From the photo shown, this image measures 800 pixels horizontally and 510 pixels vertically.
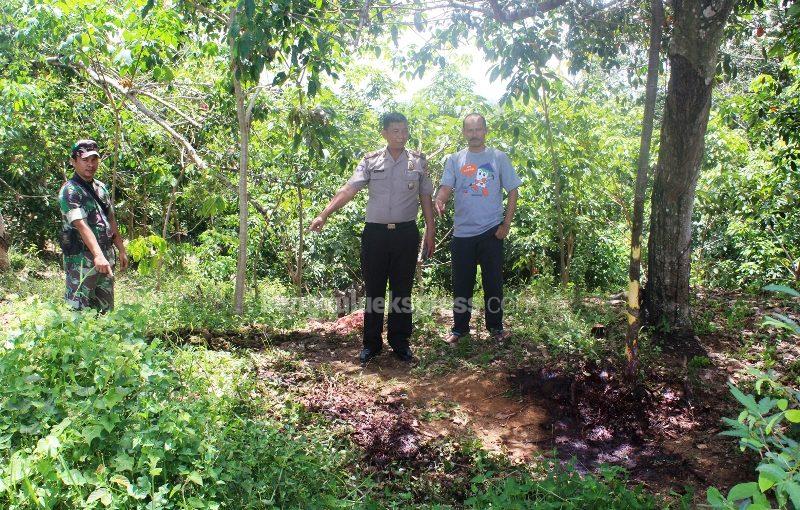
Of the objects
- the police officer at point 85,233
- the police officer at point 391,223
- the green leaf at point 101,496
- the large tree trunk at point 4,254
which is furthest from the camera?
the large tree trunk at point 4,254

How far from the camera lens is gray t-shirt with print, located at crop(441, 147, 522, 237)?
484cm

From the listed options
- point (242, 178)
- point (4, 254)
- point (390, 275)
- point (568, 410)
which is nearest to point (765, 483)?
point (568, 410)

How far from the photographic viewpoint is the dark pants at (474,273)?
4.89 metres

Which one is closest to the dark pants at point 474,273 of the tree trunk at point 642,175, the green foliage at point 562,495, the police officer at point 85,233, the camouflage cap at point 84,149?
the tree trunk at point 642,175

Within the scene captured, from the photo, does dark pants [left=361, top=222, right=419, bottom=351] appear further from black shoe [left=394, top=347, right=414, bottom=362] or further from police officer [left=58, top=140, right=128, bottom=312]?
police officer [left=58, top=140, right=128, bottom=312]

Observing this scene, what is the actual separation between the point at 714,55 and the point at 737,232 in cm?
433

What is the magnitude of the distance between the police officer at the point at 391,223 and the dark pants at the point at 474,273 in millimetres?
335

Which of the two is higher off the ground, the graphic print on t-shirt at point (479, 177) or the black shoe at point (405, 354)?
the graphic print on t-shirt at point (479, 177)

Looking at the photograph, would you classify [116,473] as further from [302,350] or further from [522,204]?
[522,204]

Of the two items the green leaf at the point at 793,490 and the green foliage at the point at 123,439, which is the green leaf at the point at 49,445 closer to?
the green foliage at the point at 123,439

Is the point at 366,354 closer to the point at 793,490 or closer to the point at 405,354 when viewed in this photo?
the point at 405,354

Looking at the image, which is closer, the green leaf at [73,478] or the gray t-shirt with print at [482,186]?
the green leaf at [73,478]

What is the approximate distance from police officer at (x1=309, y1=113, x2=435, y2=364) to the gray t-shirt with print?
313 mm

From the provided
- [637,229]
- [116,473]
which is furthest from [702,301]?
[116,473]
